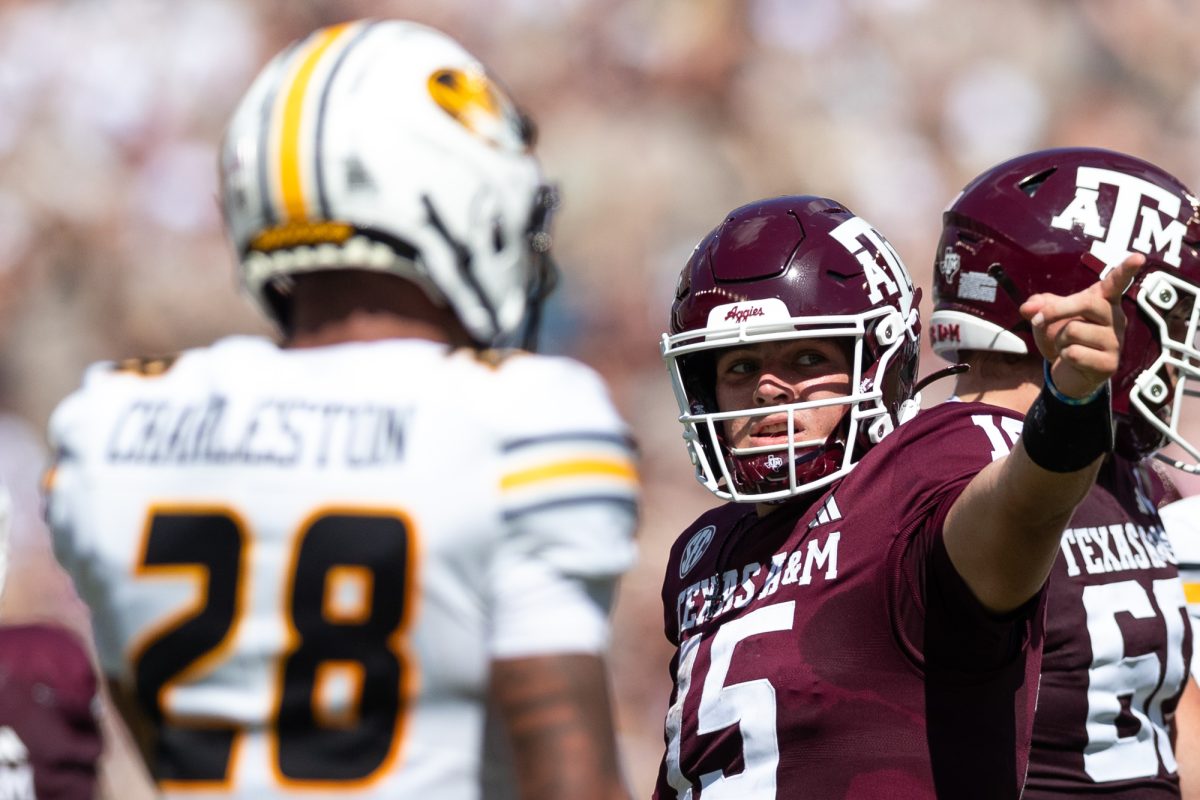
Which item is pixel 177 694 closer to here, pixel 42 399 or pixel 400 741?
pixel 400 741

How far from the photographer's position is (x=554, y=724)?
1.62m

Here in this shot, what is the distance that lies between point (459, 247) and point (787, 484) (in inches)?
26.5

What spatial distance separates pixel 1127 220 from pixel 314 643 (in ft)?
5.38

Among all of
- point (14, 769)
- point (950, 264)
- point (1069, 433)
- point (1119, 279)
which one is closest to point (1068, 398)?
point (1069, 433)

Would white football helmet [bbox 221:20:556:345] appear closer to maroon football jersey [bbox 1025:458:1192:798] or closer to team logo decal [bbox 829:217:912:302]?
team logo decal [bbox 829:217:912:302]

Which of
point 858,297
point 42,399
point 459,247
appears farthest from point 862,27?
point 459,247

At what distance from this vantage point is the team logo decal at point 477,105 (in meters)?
1.87

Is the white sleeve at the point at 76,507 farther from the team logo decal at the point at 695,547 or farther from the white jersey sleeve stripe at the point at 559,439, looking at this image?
the team logo decal at the point at 695,547

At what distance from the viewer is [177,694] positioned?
5.65 feet

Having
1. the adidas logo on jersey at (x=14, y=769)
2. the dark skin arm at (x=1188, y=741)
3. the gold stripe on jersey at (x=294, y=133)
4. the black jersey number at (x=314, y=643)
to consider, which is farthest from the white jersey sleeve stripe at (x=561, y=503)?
the adidas logo on jersey at (x=14, y=769)

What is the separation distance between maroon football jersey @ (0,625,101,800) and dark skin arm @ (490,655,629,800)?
198 cm

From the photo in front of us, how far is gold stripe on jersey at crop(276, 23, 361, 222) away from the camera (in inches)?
71.6

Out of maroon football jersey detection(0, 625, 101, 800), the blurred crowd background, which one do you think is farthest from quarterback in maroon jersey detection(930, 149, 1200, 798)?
the blurred crowd background

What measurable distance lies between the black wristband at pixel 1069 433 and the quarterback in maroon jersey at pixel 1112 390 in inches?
29.2
